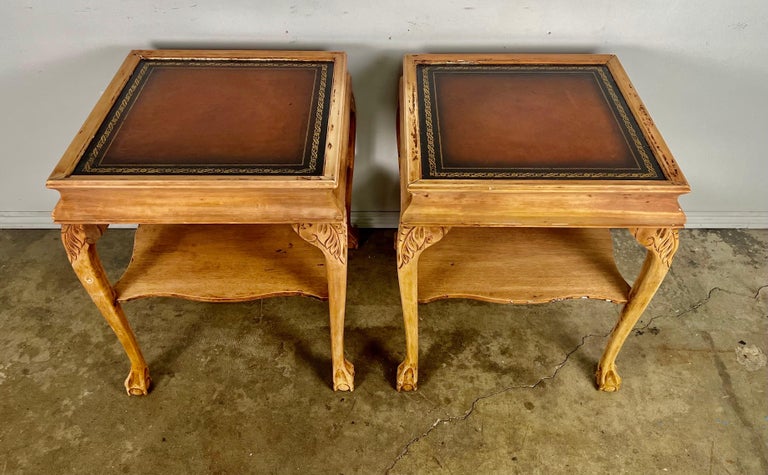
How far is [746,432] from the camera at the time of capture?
1.60m

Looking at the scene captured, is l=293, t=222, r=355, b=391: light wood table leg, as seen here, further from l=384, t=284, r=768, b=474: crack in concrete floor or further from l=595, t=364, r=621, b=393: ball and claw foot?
l=595, t=364, r=621, b=393: ball and claw foot

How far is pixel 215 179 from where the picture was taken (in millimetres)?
1194

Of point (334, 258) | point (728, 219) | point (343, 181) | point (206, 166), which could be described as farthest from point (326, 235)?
point (728, 219)

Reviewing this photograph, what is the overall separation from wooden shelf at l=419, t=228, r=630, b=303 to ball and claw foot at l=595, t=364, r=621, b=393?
11.9 inches

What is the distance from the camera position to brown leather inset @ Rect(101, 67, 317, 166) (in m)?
1.27

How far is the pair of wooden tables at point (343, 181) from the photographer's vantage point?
4.00 feet

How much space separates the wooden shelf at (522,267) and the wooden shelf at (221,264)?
34 cm

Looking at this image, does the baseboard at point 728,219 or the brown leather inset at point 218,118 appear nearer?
the brown leather inset at point 218,118

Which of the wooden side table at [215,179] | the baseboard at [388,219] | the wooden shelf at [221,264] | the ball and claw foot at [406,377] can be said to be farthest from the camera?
the baseboard at [388,219]

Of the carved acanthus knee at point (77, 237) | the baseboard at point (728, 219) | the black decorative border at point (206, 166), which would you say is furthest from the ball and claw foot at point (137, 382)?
the baseboard at point (728, 219)

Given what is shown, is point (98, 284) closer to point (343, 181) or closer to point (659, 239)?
point (343, 181)

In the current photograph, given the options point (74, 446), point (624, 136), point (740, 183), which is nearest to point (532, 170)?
Result: point (624, 136)

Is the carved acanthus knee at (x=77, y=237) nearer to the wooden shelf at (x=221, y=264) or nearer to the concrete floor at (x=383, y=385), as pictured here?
the wooden shelf at (x=221, y=264)

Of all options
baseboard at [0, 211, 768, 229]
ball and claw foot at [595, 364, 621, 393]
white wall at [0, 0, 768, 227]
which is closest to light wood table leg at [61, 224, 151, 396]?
white wall at [0, 0, 768, 227]
